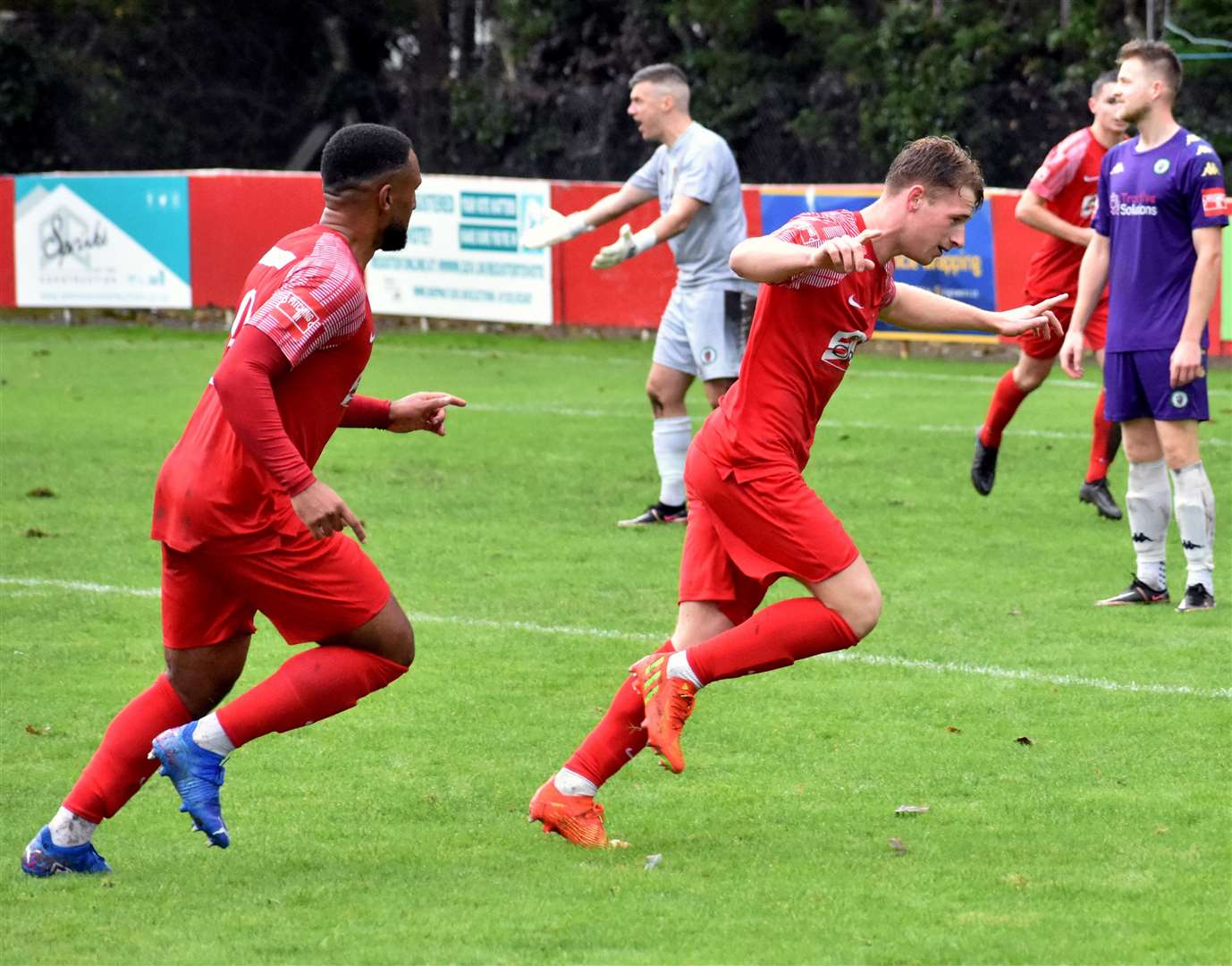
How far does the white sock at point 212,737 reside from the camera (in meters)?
4.76

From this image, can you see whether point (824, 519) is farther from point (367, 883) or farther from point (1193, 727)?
point (1193, 727)

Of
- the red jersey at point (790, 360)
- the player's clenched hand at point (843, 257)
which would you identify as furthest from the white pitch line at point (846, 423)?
the player's clenched hand at point (843, 257)

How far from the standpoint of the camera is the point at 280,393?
15.8ft

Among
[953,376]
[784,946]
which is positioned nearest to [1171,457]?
[784,946]

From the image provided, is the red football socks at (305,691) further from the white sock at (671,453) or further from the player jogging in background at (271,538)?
the white sock at (671,453)

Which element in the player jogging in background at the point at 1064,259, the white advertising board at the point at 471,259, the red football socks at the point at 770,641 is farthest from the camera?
the white advertising board at the point at 471,259

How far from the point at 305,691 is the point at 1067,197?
20.8 ft

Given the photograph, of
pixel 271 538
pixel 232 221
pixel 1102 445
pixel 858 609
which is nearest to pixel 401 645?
pixel 271 538

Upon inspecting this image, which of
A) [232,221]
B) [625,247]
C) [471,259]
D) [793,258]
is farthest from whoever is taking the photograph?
[232,221]

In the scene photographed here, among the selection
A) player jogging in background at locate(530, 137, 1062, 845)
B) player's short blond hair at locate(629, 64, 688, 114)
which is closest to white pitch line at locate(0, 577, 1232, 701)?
player jogging in background at locate(530, 137, 1062, 845)

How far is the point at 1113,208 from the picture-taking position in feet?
26.9

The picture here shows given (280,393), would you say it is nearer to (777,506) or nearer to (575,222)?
(777,506)

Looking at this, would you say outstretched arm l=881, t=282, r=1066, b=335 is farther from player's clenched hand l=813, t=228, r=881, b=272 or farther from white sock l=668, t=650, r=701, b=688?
white sock l=668, t=650, r=701, b=688

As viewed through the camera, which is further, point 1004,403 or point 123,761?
point 1004,403
